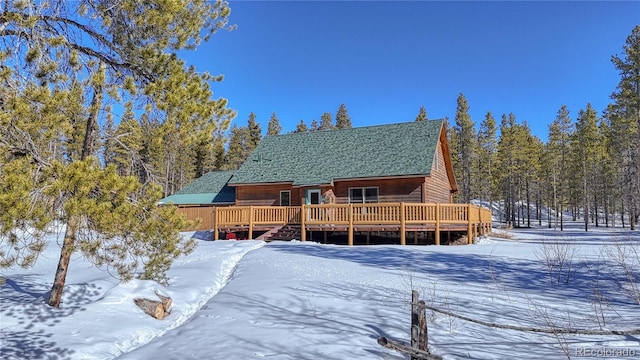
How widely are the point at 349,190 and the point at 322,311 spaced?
1453 cm

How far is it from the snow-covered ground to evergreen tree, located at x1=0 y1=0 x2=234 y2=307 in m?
0.99

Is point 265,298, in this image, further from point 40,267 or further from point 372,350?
point 40,267

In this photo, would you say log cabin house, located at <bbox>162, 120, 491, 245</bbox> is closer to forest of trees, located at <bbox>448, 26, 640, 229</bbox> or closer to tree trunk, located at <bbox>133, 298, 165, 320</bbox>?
tree trunk, located at <bbox>133, 298, 165, 320</bbox>

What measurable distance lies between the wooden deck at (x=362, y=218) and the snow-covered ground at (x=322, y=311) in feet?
17.5

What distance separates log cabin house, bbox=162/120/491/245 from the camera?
653 inches

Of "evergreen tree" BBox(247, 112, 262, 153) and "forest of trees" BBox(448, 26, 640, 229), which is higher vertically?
"evergreen tree" BBox(247, 112, 262, 153)

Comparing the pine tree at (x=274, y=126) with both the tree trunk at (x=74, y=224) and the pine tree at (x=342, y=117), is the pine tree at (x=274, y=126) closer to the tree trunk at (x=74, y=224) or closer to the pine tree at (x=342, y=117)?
the pine tree at (x=342, y=117)

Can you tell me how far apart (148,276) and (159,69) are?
3942 mm

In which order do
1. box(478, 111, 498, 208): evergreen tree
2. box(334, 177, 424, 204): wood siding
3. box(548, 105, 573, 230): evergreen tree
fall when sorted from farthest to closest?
1. box(478, 111, 498, 208): evergreen tree
2. box(548, 105, 573, 230): evergreen tree
3. box(334, 177, 424, 204): wood siding

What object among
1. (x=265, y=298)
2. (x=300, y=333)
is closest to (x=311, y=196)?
(x=265, y=298)

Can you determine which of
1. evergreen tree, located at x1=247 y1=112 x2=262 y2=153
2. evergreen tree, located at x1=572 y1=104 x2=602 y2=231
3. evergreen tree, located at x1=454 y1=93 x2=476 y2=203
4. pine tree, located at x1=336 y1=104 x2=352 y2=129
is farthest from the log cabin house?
pine tree, located at x1=336 y1=104 x2=352 y2=129

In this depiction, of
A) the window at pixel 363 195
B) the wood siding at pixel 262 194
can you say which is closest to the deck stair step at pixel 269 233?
the wood siding at pixel 262 194

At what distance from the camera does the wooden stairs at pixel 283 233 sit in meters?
17.8

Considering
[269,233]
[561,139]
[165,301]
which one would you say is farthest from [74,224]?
[561,139]
